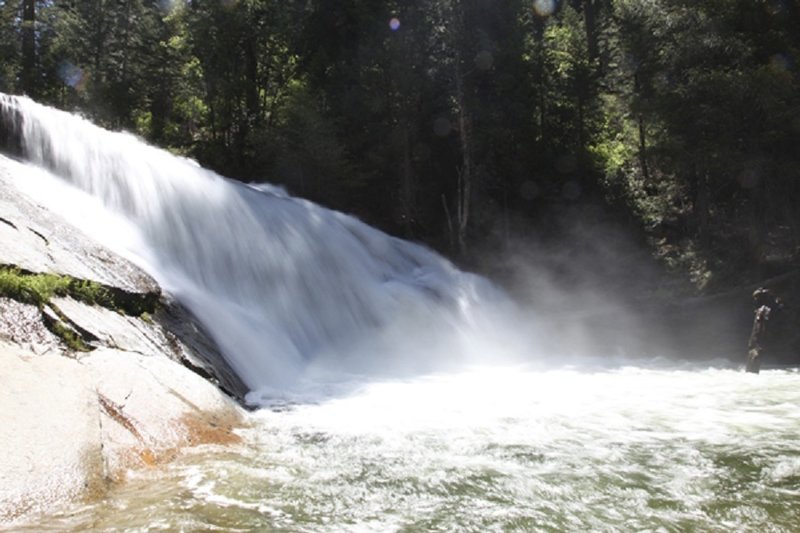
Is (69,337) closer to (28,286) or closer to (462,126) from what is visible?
(28,286)

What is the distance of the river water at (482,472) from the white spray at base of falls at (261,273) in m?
2.79

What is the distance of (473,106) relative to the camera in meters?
23.2

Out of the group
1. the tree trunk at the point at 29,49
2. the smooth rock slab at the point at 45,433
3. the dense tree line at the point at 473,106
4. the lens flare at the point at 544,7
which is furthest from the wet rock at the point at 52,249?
the lens flare at the point at 544,7

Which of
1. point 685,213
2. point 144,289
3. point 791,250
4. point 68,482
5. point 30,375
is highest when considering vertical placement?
point 685,213

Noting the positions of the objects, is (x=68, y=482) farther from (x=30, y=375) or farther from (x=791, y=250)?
(x=791, y=250)

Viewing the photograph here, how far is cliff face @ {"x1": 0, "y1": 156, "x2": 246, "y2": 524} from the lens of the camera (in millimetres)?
4211

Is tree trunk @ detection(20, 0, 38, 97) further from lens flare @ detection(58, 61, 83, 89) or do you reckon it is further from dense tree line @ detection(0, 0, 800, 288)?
lens flare @ detection(58, 61, 83, 89)

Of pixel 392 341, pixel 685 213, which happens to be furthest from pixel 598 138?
pixel 392 341

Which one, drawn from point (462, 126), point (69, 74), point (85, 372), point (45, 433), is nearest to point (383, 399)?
point (85, 372)

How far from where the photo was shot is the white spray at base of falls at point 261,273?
1055 centimetres

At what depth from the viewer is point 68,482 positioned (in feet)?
13.4

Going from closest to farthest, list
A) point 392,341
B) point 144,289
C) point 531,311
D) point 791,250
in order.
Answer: point 144,289 → point 392,341 → point 791,250 → point 531,311

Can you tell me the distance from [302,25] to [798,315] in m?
21.6

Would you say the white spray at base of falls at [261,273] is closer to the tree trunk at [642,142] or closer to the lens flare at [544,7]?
the tree trunk at [642,142]
